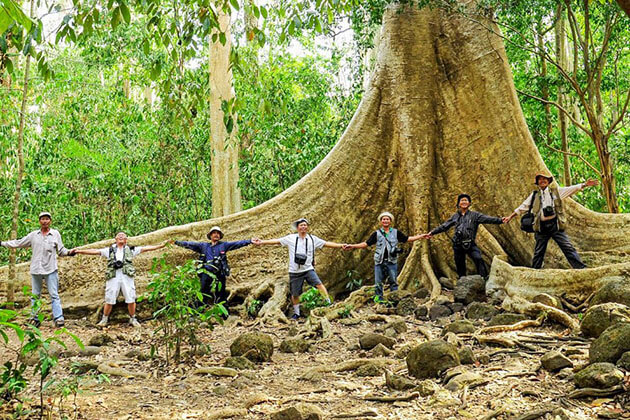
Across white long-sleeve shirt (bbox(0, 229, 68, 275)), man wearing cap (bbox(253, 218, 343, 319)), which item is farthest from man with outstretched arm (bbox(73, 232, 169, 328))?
man wearing cap (bbox(253, 218, 343, 319))

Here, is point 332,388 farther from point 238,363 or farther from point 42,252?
point 42,252

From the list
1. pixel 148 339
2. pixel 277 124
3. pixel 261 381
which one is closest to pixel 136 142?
pixel 277 124

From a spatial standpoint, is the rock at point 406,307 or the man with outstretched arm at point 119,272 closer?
the rock at point 406,307

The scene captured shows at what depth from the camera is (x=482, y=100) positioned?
8539 mm

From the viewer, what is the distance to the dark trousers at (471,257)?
7.79m

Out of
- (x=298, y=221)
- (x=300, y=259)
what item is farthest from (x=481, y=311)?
(x=298, y=221)

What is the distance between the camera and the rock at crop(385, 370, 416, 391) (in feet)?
13.1

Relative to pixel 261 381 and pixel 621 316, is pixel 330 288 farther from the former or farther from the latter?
pixel 621 316

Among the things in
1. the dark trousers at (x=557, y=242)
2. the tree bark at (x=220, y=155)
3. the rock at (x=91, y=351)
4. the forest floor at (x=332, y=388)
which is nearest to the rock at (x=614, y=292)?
the forest floor at (x=332, y=388)

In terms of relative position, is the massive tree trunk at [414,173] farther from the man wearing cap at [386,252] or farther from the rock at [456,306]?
the rock at [456,306]

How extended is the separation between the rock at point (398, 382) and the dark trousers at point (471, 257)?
13.2 feet

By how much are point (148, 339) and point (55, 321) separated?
5.91 feet

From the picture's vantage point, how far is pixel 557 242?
7.45 meters

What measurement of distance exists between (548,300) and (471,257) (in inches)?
Answer: 79.9
